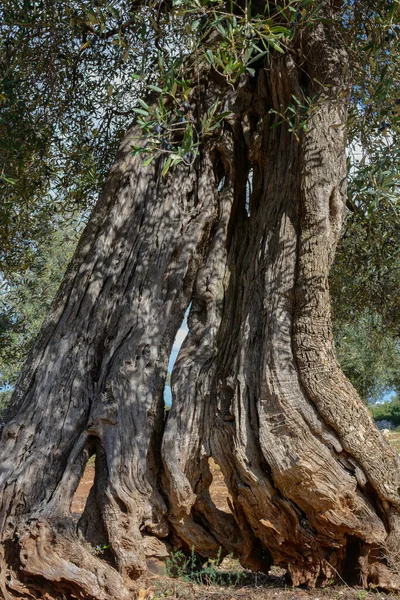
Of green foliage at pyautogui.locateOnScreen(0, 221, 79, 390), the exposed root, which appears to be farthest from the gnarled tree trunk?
green foliage at pyautogui.locateOnScreen(0, 221, 79, 390)

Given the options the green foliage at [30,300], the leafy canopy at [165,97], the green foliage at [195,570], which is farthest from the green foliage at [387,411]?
the green foliage at [195,570]

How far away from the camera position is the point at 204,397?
505cm

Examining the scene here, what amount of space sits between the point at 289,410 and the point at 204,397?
75cm

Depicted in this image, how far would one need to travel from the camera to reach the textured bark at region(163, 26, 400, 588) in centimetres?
461

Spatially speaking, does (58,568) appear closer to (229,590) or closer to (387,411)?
(229,590)

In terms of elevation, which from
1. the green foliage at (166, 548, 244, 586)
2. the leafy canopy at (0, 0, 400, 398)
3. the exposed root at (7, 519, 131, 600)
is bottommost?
the exposed root at (7, 519, 131, 600)

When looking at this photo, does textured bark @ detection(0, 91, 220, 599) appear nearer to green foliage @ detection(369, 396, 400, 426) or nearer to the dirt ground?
the dirt ground

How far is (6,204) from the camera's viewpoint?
22.0 feet

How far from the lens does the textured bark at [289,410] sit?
4.61 meters

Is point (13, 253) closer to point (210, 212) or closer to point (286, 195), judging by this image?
point (210, 212)

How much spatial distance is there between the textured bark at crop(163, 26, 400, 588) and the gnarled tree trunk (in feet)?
0.04

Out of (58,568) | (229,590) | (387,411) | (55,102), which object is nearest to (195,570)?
(229,590)

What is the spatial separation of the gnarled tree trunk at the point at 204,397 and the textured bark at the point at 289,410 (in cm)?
1

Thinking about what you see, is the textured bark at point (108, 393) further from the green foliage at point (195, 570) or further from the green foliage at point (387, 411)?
the green foliage at point (387, 411)
